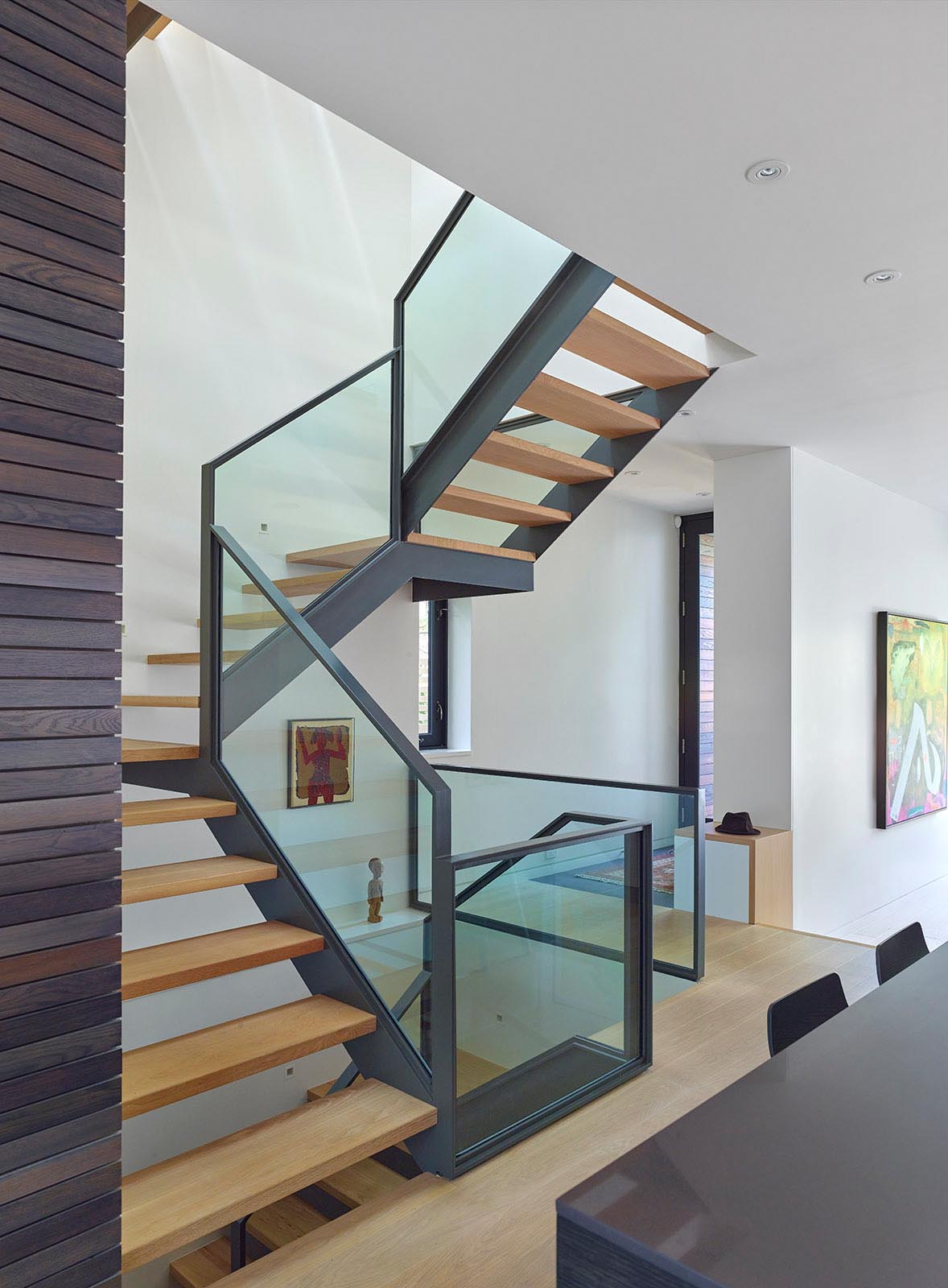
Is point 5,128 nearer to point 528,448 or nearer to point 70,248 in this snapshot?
point 70,248

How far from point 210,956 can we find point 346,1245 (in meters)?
0.86

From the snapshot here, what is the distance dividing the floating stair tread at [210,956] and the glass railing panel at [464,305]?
2042 mm

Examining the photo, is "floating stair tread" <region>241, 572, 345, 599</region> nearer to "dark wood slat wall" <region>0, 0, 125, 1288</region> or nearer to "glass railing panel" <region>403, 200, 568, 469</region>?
"glass railing panel" <region>403, 200, 568, 469</region>

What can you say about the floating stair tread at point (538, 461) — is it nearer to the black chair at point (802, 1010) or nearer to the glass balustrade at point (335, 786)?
the glass balustrade at point (335, 786)

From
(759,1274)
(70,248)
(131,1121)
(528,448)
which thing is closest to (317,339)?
(528,448)

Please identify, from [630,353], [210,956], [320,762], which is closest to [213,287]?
[630,353]

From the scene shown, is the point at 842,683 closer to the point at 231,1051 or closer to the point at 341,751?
the point at 341,751

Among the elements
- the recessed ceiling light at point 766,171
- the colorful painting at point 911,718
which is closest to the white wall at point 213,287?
the recessed ceiling light at point 766,171

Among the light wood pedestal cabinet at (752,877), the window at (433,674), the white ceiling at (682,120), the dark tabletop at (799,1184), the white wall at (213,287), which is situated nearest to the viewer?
the dark tabletop at (799,1184)

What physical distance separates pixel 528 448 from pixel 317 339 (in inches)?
85.2

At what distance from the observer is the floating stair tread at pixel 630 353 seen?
11.8ft

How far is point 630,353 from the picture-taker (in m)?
3.90

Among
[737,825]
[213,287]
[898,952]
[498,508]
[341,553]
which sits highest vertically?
[213,287]

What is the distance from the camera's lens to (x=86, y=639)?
173cm
